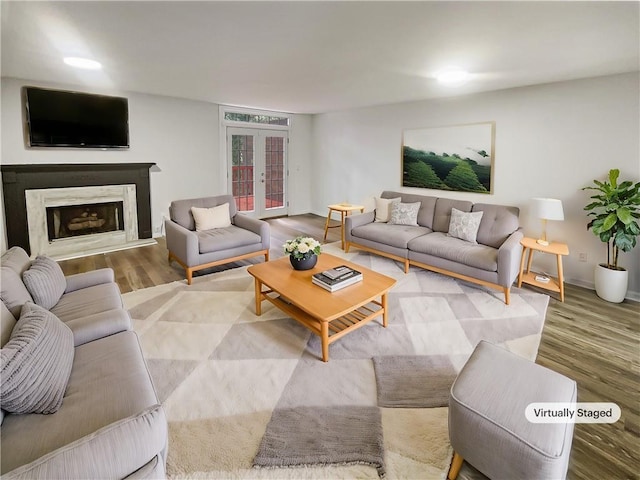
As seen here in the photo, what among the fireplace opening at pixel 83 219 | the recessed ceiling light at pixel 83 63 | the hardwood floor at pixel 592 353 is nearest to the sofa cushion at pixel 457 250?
the hardwood floor at pixel 592 353

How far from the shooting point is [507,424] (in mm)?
1413

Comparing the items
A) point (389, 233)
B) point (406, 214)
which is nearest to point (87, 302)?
point (389, 233)

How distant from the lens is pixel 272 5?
82.2 inches

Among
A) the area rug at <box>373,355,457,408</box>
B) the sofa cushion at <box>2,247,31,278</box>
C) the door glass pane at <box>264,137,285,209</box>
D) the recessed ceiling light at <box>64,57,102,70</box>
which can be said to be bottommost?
the area rug at <box>373,355,457,408</box>

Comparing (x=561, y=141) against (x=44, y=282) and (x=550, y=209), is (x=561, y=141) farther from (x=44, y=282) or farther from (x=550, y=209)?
(x=44, y=282)

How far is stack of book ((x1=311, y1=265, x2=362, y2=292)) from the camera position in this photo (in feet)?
9.18

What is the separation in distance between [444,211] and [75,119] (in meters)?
5.30

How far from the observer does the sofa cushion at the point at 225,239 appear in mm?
3985

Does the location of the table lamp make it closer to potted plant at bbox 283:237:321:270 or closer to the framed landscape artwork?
the framed landscape artwork

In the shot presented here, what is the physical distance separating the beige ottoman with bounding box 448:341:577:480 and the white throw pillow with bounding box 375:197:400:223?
3.41 m

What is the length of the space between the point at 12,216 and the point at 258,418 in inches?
184

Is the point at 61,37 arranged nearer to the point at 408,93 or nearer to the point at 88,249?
the point at 88,249

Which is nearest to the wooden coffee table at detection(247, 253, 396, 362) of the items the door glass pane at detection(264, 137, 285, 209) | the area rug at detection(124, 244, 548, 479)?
the area rug at detection(124, 244, 548, 479)

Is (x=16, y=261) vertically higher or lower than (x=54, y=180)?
lower
